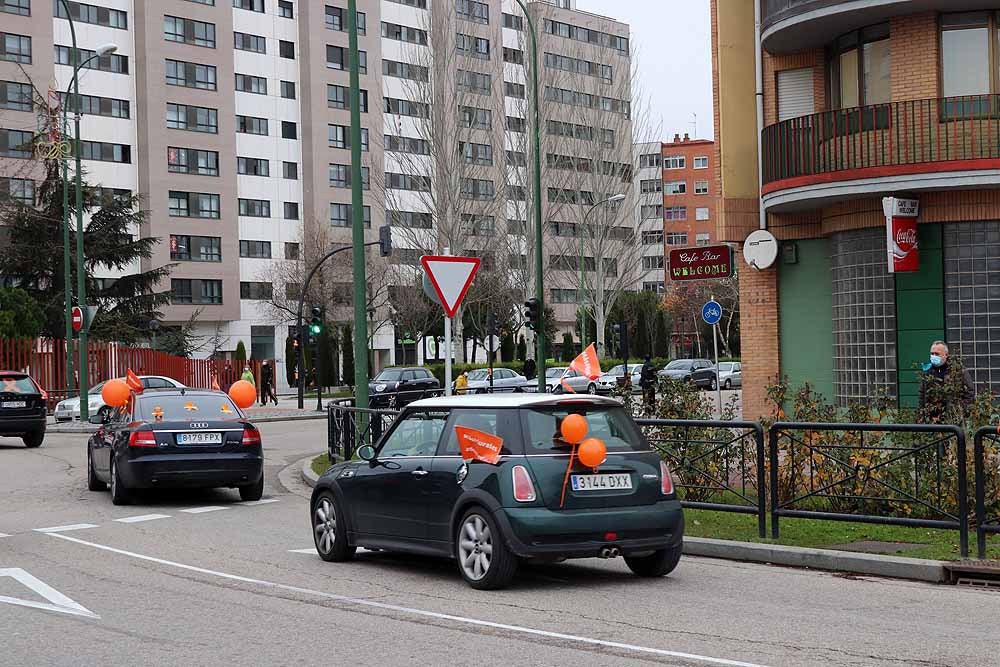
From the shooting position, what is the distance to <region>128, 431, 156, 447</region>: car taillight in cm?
1593

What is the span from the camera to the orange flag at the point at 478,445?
960 centimetres

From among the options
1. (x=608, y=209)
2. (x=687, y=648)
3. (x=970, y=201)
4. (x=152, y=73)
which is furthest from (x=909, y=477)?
(x=152, y=73)

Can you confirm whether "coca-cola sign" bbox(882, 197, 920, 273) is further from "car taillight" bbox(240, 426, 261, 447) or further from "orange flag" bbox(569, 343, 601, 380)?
"car taillight" bbox(240, 426, 261, 447)

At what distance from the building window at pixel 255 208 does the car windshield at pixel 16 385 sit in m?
50.0

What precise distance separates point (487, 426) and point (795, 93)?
15.5 meters

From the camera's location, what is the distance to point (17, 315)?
45531 millimetres

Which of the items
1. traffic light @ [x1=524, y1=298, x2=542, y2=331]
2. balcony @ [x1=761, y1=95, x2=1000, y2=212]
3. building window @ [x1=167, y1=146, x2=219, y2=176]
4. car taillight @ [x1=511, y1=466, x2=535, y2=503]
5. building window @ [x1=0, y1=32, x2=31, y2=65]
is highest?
building window @ [x1=0, y1=32, x2=31, y2=65]

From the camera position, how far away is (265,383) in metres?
51.6

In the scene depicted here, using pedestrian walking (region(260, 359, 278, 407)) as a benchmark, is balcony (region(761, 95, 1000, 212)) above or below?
above

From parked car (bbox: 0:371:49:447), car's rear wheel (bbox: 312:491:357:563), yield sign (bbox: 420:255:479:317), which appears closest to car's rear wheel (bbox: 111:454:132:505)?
yield sign (bbox: 420:255:479:317)

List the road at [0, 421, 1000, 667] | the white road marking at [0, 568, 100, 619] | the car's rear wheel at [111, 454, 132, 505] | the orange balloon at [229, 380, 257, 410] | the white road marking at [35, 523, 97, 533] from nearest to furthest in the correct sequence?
the road at [0, 421, 1000, 667] < the white road marking at [0, 568, 100, 619] < the white road marking at [35, 523, 97, 533] < the car's rear wheel at [111, 454, 132, 505] < the orange balloon at [229, 380, 257, 410]

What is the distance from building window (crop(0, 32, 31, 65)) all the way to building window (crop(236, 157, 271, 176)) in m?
13.6

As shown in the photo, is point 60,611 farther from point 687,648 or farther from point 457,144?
point 457,144

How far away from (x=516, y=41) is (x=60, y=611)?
281 ft
